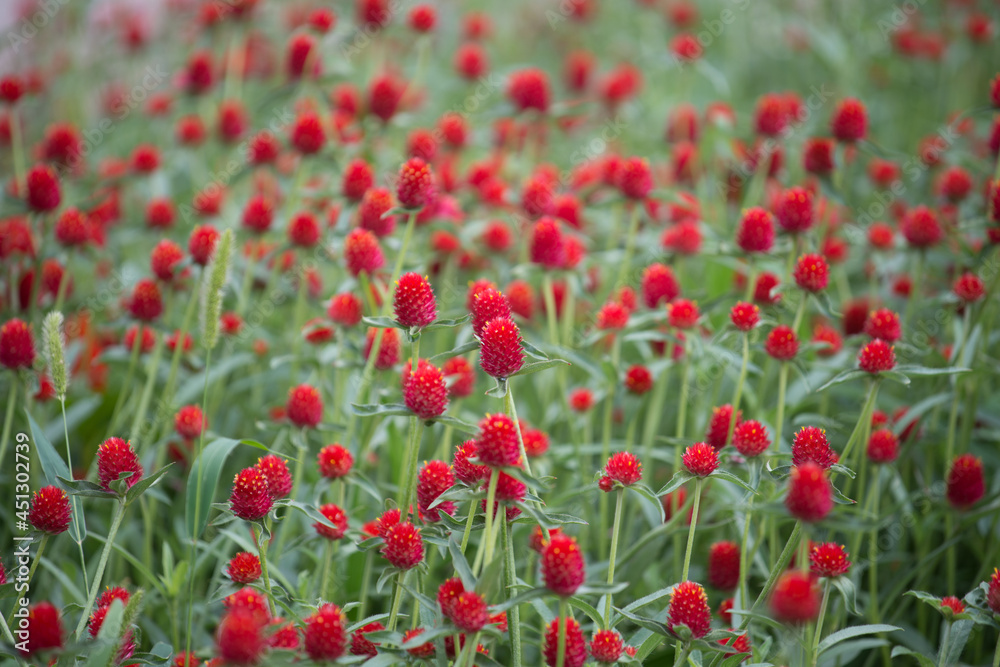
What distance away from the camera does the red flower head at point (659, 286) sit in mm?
2377

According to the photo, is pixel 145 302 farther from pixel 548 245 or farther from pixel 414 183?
pixel 548 245

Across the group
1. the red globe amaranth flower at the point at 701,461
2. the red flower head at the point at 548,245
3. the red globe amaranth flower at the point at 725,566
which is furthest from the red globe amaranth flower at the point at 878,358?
the red flower head at the point at 548,245

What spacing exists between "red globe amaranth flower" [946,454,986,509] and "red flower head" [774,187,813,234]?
28.1 inches

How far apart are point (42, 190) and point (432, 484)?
1.65m

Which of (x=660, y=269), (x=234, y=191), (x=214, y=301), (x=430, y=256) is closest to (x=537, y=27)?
(x=234, y=191)

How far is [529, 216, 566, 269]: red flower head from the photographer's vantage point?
2297 mm

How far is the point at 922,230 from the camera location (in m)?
2.49

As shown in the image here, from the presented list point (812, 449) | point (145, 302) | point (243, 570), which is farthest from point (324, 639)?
point (145, 302)

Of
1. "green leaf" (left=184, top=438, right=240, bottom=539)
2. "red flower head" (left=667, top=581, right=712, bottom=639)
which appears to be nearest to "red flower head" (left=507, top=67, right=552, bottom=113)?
"green leaf" (left=184, top=438, right=240, bottom=539)

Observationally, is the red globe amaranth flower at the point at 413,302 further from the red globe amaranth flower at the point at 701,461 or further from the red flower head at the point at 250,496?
the red globe amaranth flower at the point at 701,461

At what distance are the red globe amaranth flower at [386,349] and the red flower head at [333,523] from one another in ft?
1.69

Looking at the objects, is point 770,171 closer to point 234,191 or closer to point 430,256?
point 430,256

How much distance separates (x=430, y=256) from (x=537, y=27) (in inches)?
147

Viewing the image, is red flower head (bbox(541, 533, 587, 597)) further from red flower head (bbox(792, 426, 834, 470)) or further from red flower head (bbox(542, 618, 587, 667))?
red flower head (bbox(792, 426, 834, 470))
